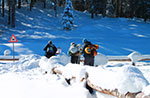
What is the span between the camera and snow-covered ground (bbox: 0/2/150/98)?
3.11 metres

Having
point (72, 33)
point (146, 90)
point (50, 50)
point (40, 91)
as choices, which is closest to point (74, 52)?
point (50, 50)

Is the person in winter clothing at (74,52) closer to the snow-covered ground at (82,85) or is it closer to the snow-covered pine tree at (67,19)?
the snow-covered ground at (82,85)

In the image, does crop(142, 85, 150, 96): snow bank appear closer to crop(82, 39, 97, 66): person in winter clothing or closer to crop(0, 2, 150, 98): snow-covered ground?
crop(0, 2, 150, 98): snow-covered ground

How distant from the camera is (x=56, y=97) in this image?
4.12 metres

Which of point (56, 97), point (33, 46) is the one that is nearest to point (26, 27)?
point (33, 46)

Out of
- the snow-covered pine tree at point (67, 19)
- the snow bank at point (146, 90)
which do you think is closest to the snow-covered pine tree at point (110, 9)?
the snow-covered pine tree at point (67, 19)

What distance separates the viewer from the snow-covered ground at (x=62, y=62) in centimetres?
311

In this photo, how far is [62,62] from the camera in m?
9.23

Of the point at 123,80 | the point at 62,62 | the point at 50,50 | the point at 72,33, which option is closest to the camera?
the point at 123,80

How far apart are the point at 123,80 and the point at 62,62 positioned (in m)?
6.65

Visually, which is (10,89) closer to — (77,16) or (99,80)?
(99,80)

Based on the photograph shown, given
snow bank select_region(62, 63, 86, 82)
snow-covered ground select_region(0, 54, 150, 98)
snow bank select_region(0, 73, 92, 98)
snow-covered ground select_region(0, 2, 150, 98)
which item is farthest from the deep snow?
snow bank select_region(62, 63, 86, 82)

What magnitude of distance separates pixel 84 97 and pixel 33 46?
1721 cm

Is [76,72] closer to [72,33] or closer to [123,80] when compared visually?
[123,80]
